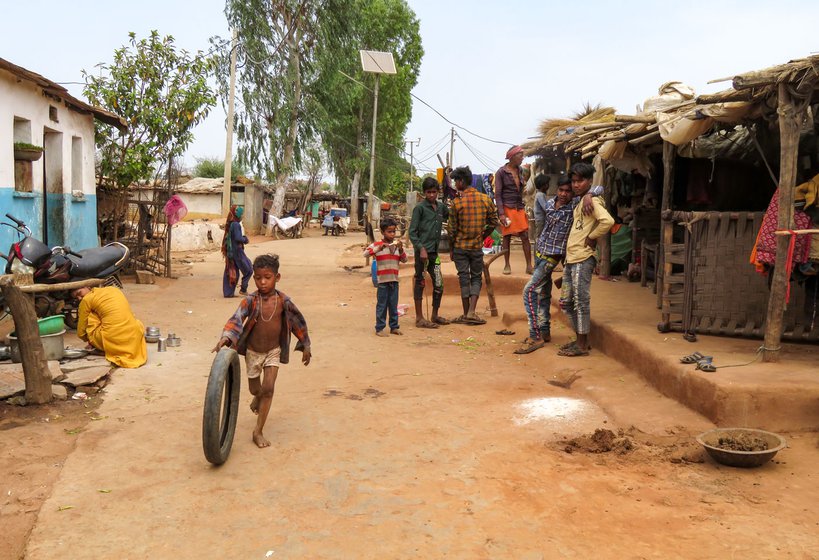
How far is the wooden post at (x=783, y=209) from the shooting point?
5.23 m

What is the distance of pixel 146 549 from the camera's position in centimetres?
325

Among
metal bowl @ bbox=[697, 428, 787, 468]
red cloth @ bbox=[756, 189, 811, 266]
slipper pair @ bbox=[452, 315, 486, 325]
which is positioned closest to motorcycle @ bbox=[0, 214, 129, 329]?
slipper pair @ bbox=[452, 315, 486, 325]

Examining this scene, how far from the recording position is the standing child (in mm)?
8484

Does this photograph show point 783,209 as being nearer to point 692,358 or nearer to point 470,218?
point 692,358

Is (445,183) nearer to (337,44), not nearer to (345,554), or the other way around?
(345,554)

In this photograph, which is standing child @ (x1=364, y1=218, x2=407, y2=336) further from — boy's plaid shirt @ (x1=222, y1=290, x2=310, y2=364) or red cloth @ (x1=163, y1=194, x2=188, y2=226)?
red cloth @ (x1=163, y1=194, x2=188, y2=226)

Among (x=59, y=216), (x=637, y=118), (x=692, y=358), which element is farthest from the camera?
(x=59, y=216)

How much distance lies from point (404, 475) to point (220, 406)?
1.12 meters

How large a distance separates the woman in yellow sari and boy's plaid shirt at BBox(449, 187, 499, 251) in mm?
3827

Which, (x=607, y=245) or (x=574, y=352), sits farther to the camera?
(x=607, y=245)

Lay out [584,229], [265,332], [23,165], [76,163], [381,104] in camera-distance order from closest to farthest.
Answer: [265,332] < [584,229] < [23,165] < [76,163] < [381,104]

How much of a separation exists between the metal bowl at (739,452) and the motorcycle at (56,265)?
6118 millimetres

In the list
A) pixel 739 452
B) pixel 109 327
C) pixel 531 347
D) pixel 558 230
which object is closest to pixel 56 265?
pixel 109 327

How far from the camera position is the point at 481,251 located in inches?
352
